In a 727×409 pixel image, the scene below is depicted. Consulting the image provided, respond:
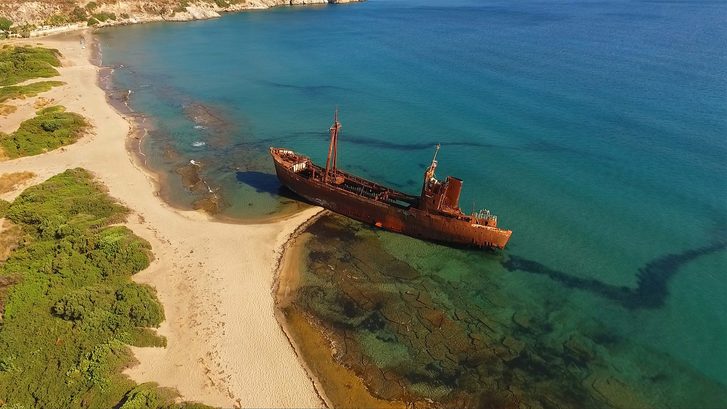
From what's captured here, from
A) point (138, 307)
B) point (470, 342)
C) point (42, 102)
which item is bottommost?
point (470, 342)

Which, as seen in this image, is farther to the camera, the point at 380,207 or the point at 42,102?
the point at 42,102

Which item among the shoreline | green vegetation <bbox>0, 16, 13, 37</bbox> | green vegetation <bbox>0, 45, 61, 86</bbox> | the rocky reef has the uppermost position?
green vegetation <bbox>0, 16, 13, 37</bbox>

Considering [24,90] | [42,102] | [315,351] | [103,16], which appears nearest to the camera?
[315,351]

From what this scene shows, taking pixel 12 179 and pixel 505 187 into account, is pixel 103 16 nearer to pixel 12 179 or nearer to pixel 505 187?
pixel 12 179

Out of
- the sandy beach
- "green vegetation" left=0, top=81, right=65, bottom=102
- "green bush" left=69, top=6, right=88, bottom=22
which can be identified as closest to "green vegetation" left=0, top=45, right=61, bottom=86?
"green vegetation" left=0, top=81, right=65, bottom=102

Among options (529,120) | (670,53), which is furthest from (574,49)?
(529,120)

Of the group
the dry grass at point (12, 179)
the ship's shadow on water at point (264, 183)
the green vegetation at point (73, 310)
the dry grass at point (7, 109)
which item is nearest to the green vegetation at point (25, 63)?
the dry grass at point (7, 109)

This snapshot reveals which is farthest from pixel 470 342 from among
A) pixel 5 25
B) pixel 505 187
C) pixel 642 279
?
pixel 5 25

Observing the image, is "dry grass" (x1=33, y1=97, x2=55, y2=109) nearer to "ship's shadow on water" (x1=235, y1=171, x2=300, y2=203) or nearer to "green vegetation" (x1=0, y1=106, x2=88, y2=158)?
"green vegetation" (x1=0, y1=106, x2=88, y2=158)
